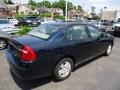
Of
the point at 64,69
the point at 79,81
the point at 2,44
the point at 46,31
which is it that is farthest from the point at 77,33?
the point at 2,44

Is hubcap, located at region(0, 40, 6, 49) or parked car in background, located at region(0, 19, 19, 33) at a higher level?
parked car in background, located at region(0, 19, 19, 33)

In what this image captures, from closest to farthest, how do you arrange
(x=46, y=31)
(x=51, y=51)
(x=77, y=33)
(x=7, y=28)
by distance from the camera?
(x=51, y=51)
(x=46, y=31)
(x=77, y=33)
(x=7, y=28)

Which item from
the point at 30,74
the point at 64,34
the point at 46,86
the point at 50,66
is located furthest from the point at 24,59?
the point at 64,34

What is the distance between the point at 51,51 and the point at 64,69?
0.81 metres

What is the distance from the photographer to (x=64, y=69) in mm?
4359

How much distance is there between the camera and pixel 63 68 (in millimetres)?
4332

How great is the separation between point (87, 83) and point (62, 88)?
749 mm

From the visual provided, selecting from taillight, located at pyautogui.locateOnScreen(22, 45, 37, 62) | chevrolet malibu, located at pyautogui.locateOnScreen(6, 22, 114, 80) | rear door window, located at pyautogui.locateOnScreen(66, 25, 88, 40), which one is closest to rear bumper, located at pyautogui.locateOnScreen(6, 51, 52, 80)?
chevrolet malibu, located at pyautogui.locateOnScreen(6, 22, 114, 80)

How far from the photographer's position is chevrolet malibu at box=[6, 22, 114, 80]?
3.63 metres

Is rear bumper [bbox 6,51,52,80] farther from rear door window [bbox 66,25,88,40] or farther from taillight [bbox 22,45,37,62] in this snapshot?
rear door window [bbox 66,25,88,40]

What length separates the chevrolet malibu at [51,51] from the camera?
3627 mm

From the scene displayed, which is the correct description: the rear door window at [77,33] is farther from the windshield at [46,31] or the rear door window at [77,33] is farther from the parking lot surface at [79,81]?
the parking lot surface at [79,81]

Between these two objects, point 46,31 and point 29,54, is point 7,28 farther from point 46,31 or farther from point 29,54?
point 29,54

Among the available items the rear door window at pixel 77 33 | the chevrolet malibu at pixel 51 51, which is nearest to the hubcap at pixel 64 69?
the chevrolet malibu at pixel 51 51
